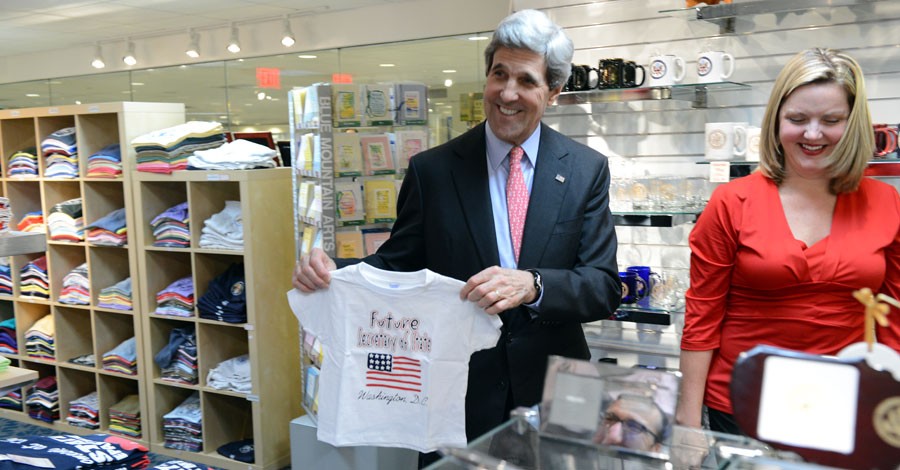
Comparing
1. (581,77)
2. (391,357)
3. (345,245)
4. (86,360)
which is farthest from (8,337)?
(391,357)

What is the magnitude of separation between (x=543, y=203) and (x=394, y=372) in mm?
576

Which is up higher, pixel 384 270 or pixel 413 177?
pixel 413 177

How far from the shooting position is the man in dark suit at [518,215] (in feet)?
6.36

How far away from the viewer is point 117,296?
5.35 metres

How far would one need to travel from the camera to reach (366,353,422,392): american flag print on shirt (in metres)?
2.02

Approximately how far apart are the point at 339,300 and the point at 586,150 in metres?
0.77

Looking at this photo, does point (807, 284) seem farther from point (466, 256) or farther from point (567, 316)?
point (466, 256)

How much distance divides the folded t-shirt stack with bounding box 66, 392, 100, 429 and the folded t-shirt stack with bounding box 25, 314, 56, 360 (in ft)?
1.29

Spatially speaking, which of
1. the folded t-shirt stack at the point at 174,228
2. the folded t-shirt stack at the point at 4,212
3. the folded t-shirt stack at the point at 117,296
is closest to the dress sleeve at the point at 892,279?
the folded t-shirt stack at the point at 4,212

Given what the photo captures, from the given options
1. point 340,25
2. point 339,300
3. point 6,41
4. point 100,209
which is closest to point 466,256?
point 339,300

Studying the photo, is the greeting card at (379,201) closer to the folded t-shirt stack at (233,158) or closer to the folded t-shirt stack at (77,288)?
the folded t-shirt stack at (233,158)

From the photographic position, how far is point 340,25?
979cm

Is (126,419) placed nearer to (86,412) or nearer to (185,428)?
(86,412)

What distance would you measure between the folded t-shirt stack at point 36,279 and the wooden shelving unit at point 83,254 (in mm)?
54
